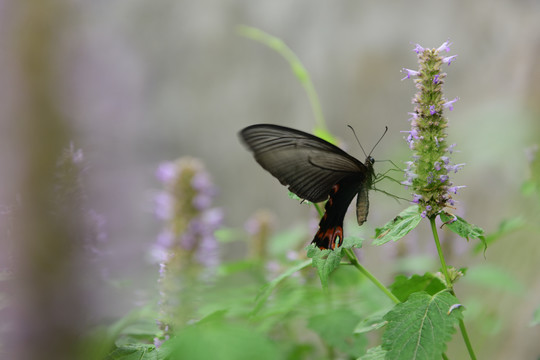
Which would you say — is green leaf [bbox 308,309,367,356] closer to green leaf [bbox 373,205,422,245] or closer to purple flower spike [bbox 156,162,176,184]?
green leaf [bbox 373,205,422,245]

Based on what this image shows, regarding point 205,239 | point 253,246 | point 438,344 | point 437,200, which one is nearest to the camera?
point 438,344

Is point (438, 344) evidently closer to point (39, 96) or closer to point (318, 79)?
point (39, 96)

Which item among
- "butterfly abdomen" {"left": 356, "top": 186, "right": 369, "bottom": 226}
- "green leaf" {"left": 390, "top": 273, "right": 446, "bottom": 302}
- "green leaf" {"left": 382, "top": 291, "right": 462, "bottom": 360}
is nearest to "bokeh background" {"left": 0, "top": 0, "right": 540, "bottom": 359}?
→ "butterfly abdomen" {"left": 356, "top": 186, "right": 369, "bottom": 226}

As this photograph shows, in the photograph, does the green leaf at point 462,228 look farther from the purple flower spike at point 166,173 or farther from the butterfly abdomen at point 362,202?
the purple flower spike at point 166,173

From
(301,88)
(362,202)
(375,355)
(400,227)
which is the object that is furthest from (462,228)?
(301,88)

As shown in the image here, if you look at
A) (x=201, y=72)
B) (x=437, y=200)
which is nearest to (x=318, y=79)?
(x=201, y=72)

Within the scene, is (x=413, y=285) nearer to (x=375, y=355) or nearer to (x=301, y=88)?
(x=375, y=355)
